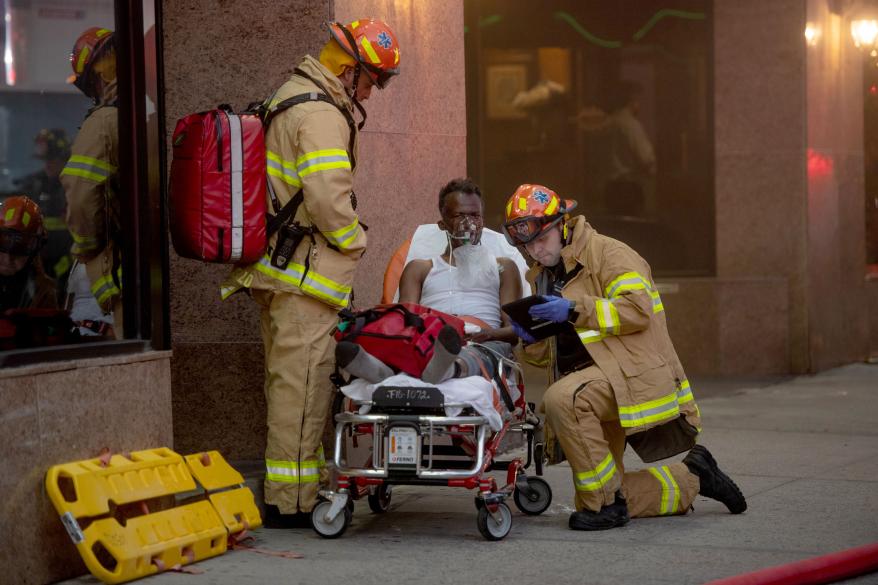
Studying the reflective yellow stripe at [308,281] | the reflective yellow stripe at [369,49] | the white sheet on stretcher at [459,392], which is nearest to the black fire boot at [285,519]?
the white sheet on stretcher at [459,392]

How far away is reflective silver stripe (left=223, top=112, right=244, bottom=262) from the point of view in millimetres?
6352

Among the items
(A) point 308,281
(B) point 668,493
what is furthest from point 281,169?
(B) point 668,493

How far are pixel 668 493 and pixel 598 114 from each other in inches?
276

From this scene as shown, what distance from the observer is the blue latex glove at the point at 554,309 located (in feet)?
21.2

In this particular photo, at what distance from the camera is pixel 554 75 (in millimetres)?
13289

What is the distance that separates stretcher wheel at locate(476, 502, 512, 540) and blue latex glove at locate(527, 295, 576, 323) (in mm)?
Result: 838

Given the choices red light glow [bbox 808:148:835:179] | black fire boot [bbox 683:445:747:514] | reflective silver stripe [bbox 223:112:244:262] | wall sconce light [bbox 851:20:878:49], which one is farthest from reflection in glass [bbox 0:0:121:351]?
wall sconce light [bbox 851:20:878:49]

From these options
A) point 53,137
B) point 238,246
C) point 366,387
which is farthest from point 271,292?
point 53,137

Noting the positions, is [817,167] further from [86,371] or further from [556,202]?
[86,371]

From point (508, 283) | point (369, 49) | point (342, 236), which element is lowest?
point (508, 283)

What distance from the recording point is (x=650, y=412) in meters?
6.44

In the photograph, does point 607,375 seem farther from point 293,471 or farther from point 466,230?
point 293,471

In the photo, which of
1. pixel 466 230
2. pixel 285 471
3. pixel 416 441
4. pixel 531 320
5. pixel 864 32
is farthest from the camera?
pixel 864 32

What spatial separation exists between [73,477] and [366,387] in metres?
1.26
